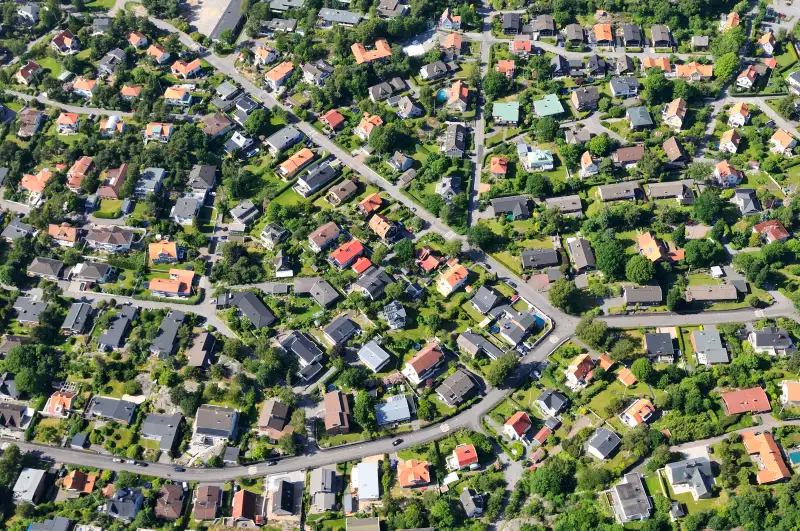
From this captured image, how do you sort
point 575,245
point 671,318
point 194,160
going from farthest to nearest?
point 194,160, point 575,245, point 671,318

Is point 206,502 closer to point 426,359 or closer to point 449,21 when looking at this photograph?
point 426,359

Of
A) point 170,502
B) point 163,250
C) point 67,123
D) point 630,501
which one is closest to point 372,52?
point 163,250

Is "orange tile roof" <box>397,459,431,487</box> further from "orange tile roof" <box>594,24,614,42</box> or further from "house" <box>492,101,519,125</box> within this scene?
"orange tile roof" <box>594,24,614,42</box>

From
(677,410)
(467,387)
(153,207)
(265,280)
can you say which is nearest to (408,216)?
(265,280)

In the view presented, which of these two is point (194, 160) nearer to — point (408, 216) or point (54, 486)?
point (408, 216)

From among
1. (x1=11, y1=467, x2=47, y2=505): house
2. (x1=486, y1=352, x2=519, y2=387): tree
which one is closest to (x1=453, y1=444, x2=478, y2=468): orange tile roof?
(x1=486, y1=352, x2=519, y2=387): tree
